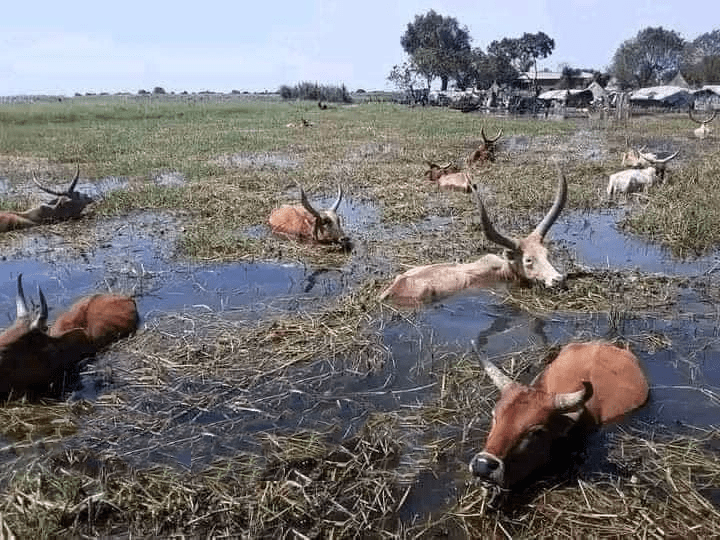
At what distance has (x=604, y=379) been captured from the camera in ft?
13.1

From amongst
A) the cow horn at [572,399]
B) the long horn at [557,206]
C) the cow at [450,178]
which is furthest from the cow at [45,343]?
the cow at [450,178]

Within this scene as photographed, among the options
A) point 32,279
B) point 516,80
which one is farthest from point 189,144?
point 516,80

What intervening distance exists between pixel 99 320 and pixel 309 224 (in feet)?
14.1

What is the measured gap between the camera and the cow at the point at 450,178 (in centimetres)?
1290

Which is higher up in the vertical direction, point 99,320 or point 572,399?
point 572,399

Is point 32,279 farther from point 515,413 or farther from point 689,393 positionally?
point 689,393

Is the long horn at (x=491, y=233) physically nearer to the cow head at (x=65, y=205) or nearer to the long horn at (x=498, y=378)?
the long horn at (x=498, y=378)

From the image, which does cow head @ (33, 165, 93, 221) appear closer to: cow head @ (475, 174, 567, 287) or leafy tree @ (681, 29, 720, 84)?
cow head @ (475, 174, 567, 287)

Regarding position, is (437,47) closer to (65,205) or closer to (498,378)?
(65,205)

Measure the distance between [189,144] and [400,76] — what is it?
5375 centimetres

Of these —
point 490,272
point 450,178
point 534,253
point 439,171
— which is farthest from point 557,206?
point 439,171

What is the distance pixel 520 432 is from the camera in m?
3.13

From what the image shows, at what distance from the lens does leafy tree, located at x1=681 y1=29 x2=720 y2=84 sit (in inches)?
2298

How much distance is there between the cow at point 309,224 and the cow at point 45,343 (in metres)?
3.68
